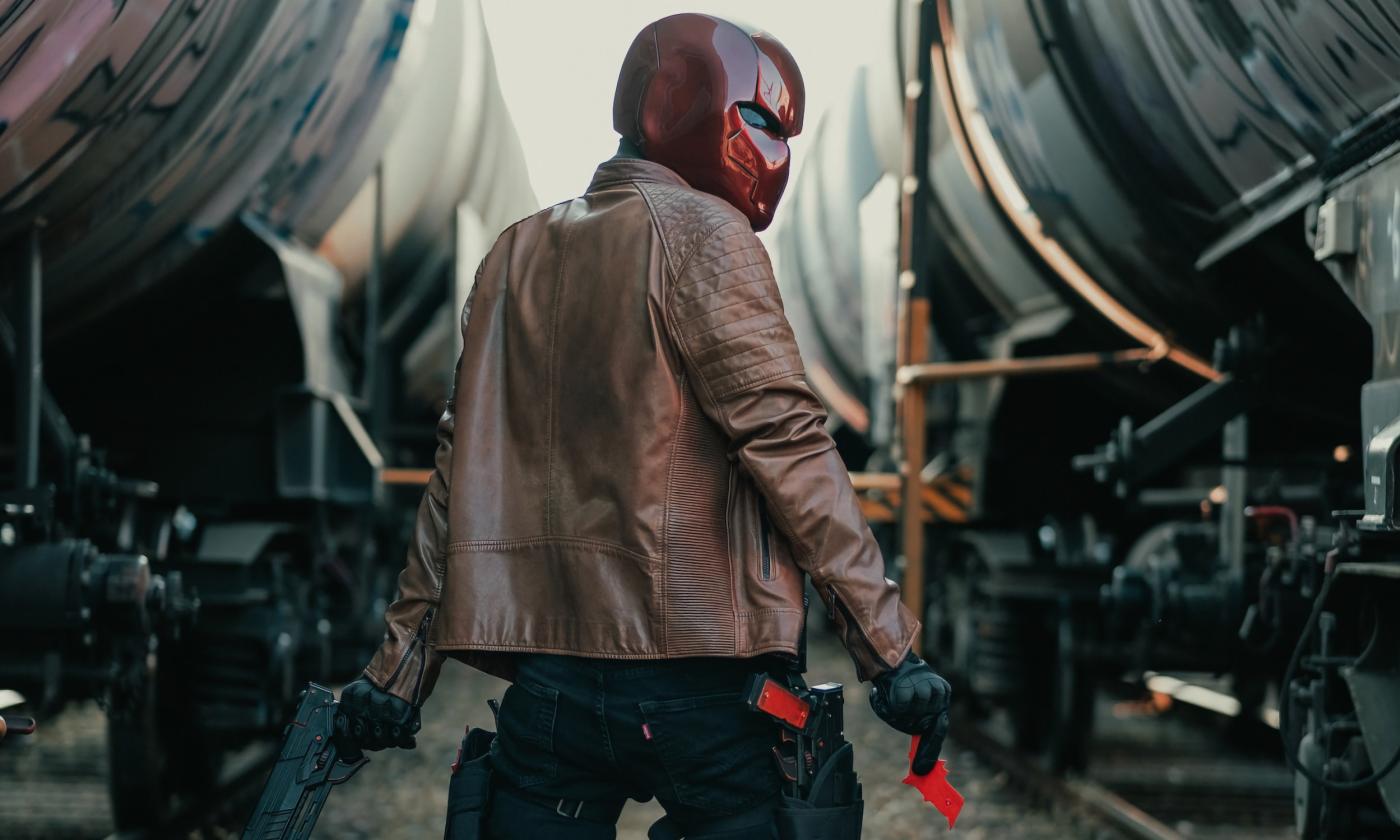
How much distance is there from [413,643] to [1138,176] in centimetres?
318

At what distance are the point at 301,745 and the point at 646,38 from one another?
125cm

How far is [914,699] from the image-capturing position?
226 centimetres

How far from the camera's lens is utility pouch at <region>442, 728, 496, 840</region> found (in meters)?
2.46

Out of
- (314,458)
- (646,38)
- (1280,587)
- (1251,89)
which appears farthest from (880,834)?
(646,38)

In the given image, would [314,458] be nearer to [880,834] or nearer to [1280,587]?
[880,834]

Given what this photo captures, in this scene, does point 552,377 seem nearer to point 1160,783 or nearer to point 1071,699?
point 1071,699

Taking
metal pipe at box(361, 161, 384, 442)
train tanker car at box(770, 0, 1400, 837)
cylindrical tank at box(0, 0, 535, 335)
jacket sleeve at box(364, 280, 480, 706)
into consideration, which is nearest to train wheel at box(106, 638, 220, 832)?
cylindrical tank at box(0, 0, 535, 335)

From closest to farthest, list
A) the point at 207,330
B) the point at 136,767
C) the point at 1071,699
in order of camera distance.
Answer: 1. the point at 136,767
2. the point at 207,330
3. the point at 1071,699

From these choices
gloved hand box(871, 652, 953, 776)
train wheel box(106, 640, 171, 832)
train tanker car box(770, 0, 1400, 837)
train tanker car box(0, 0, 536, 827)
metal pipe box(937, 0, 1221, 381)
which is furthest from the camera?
metal pipe box(937, 0, 1221, 381)

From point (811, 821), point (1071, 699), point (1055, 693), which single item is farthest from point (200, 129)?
point (1055, 693)

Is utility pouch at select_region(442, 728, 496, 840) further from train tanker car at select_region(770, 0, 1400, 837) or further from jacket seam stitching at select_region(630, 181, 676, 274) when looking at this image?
train tanker car at select_region(770, 0, 1400, 837)

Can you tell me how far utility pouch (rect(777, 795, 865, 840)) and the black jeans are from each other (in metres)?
→ 0.04

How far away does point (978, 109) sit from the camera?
20.0 feet

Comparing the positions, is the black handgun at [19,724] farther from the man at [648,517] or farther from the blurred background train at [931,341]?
the blurred background train at [931,341]
